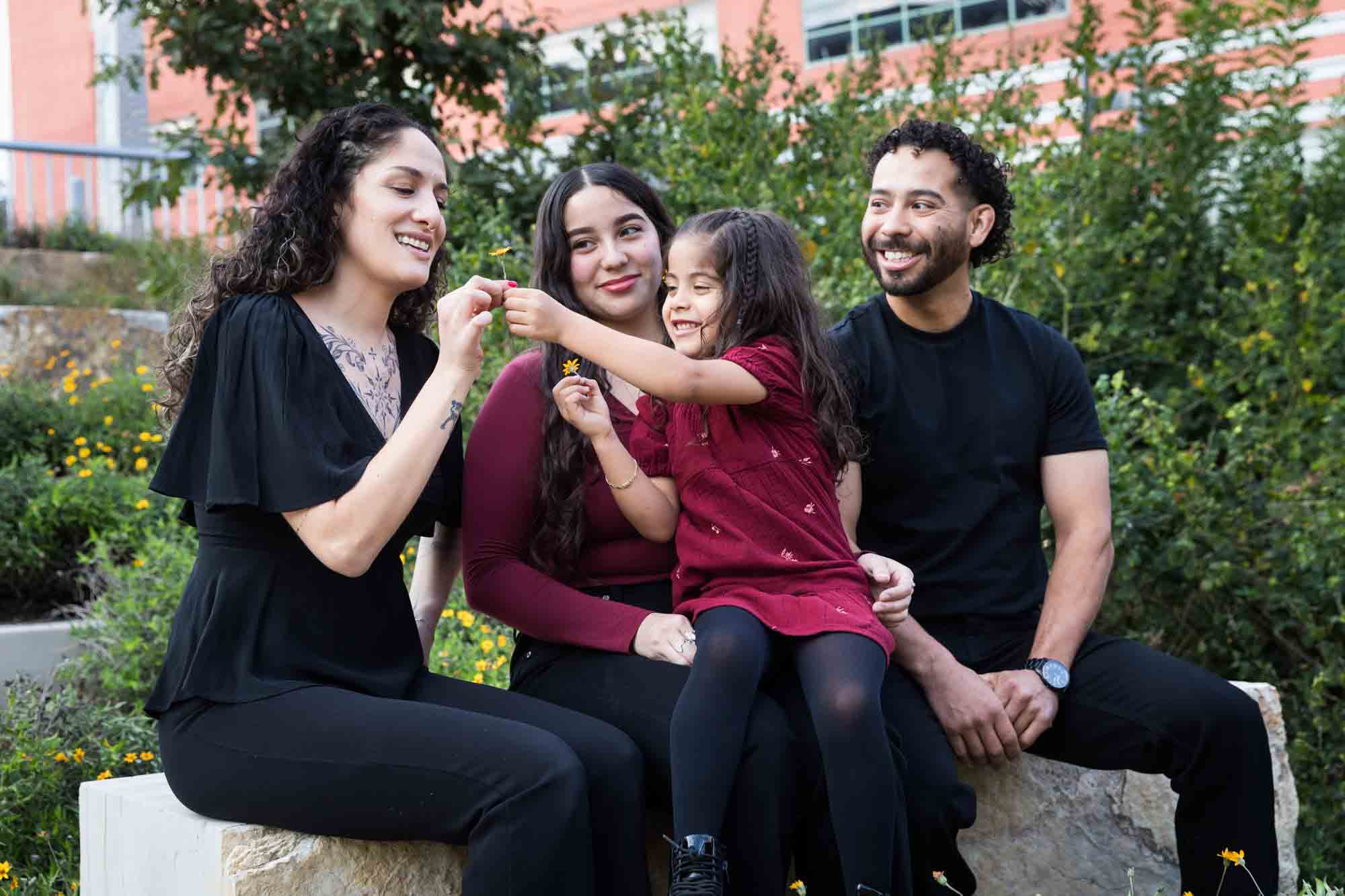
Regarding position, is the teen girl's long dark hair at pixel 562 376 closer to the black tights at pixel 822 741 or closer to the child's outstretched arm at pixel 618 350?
the child's outstretched arm at pixel 618 350

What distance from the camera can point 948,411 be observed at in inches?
124

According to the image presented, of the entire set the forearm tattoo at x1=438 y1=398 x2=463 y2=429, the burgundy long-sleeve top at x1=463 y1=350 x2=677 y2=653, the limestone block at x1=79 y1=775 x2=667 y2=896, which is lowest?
the limestone block at x1=79 y1=775 x2=667 y2=896

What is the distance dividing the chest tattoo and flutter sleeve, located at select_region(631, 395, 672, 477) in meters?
0.49

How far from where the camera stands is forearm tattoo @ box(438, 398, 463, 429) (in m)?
2.47

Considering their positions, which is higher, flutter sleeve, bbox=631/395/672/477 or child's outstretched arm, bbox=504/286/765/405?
child's outstretched arm, bbox=504/286/765/405

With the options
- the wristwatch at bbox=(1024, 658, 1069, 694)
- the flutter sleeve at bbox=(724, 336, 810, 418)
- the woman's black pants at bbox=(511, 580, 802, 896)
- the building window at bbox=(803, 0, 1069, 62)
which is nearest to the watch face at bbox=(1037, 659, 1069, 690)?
the wristwatch at bbox=(1024, 658, 1069, 694)

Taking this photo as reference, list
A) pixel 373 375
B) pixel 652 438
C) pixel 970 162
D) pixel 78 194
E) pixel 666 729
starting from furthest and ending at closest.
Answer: pixel 78 194 < pixel 970 162 < pixel 652 438 < pixel 373 375 < pixel 666 729

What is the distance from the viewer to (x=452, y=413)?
2.51 m

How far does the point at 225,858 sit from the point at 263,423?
2.36 feet

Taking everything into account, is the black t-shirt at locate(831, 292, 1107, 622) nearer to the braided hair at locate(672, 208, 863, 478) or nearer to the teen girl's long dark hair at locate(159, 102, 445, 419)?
the braided hair at locate(672, 208, 863, 478)

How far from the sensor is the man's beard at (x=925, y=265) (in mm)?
3148

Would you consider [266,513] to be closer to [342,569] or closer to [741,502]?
[342,569]

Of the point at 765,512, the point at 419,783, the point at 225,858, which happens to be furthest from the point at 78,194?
the point at 419,783

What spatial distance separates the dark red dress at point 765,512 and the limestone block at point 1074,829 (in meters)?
0.65
